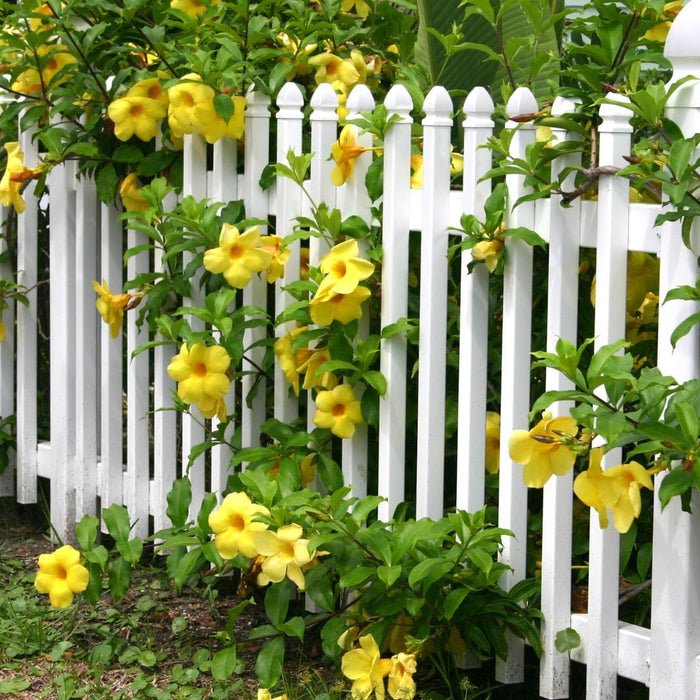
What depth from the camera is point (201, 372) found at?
3072mm

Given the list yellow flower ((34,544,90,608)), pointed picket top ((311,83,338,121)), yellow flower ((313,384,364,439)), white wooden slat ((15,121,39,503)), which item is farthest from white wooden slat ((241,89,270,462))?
white wooden slat ((15,121,39,503))

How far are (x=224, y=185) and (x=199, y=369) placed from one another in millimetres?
525

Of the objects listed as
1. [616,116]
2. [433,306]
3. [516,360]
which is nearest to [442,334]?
[433,306]

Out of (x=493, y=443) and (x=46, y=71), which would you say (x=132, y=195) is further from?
(x=493, y=443)

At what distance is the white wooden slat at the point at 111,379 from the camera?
3.71m

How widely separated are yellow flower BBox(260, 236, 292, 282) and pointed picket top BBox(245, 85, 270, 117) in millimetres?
338

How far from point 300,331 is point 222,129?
56cm

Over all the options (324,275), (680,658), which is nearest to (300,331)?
(324,275)

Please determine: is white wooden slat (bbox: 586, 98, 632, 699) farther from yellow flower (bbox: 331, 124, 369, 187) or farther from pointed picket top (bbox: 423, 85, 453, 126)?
yellow flower (bbox: 331, 124, 369, 187)

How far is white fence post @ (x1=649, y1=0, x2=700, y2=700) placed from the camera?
7.53 ft

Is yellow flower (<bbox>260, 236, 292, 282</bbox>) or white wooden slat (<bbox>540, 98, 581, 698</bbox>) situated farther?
yellow flower (<bbox>260, 236, 292, 282</bbox>)

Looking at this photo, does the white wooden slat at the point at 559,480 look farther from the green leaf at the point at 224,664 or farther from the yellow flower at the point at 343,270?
the green leaf at the point at 224,664

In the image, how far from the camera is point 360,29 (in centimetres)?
334

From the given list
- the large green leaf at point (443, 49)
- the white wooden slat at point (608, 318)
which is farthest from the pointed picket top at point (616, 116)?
the large green leaf at point (443, 49)
